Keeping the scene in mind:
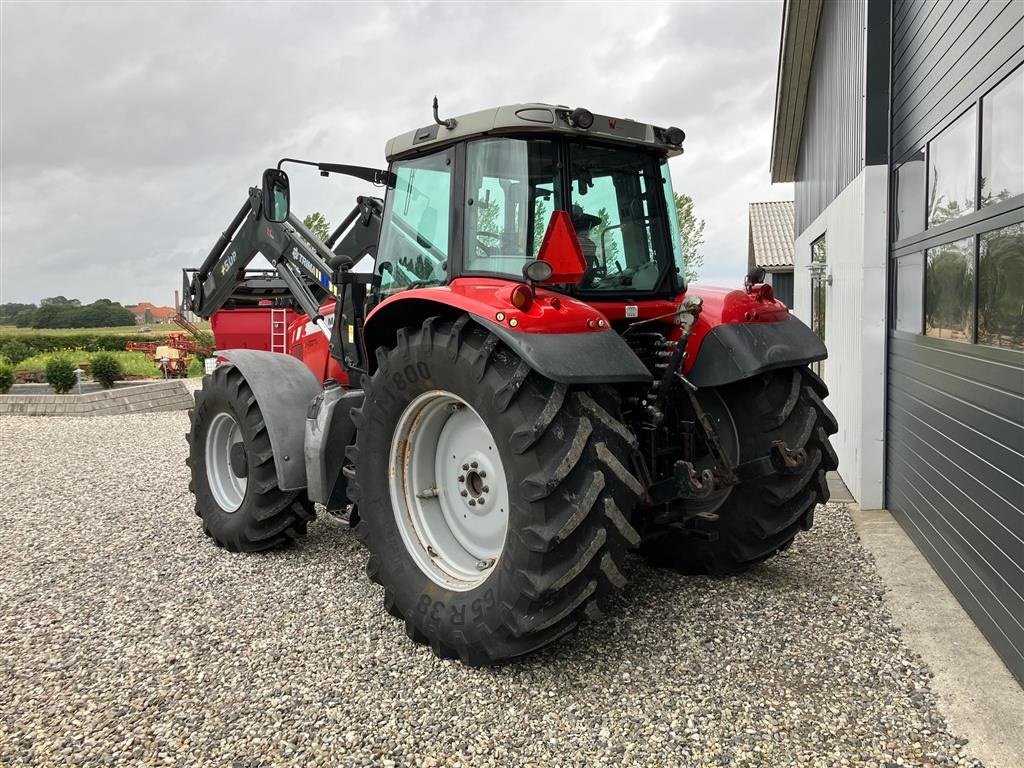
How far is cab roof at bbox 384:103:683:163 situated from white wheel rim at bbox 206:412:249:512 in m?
2.28

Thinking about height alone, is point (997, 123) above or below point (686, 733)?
above

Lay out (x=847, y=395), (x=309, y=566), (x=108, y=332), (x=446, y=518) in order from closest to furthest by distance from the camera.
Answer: (x=446, y=518) < (x=309, y=566) < (x=847, y=395) < (x=108, y=332)

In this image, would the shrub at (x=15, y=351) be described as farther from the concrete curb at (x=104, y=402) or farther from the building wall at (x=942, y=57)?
the building wall at (x=942, y=57)

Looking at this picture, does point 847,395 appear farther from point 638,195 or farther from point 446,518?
point 446,518

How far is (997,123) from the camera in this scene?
3.98m

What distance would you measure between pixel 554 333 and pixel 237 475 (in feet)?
9.84

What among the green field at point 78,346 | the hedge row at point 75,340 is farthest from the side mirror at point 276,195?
the hedge row at point 75,340

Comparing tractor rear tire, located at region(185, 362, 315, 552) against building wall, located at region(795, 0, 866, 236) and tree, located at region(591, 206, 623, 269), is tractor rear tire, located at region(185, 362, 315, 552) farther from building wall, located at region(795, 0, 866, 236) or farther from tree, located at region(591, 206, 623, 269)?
building wall, located at region(795, 0, 866, 236)

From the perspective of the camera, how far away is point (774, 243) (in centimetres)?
2564

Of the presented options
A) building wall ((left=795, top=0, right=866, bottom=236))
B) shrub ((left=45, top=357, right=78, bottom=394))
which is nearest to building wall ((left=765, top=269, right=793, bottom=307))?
building wall ((left=795, top=0, right=866, bottom=236))

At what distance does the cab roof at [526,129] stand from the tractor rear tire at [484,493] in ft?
3.03

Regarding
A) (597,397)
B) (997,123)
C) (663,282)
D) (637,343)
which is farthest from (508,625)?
(997,123)

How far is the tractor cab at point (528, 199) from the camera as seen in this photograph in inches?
140

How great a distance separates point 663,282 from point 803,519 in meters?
1.43
